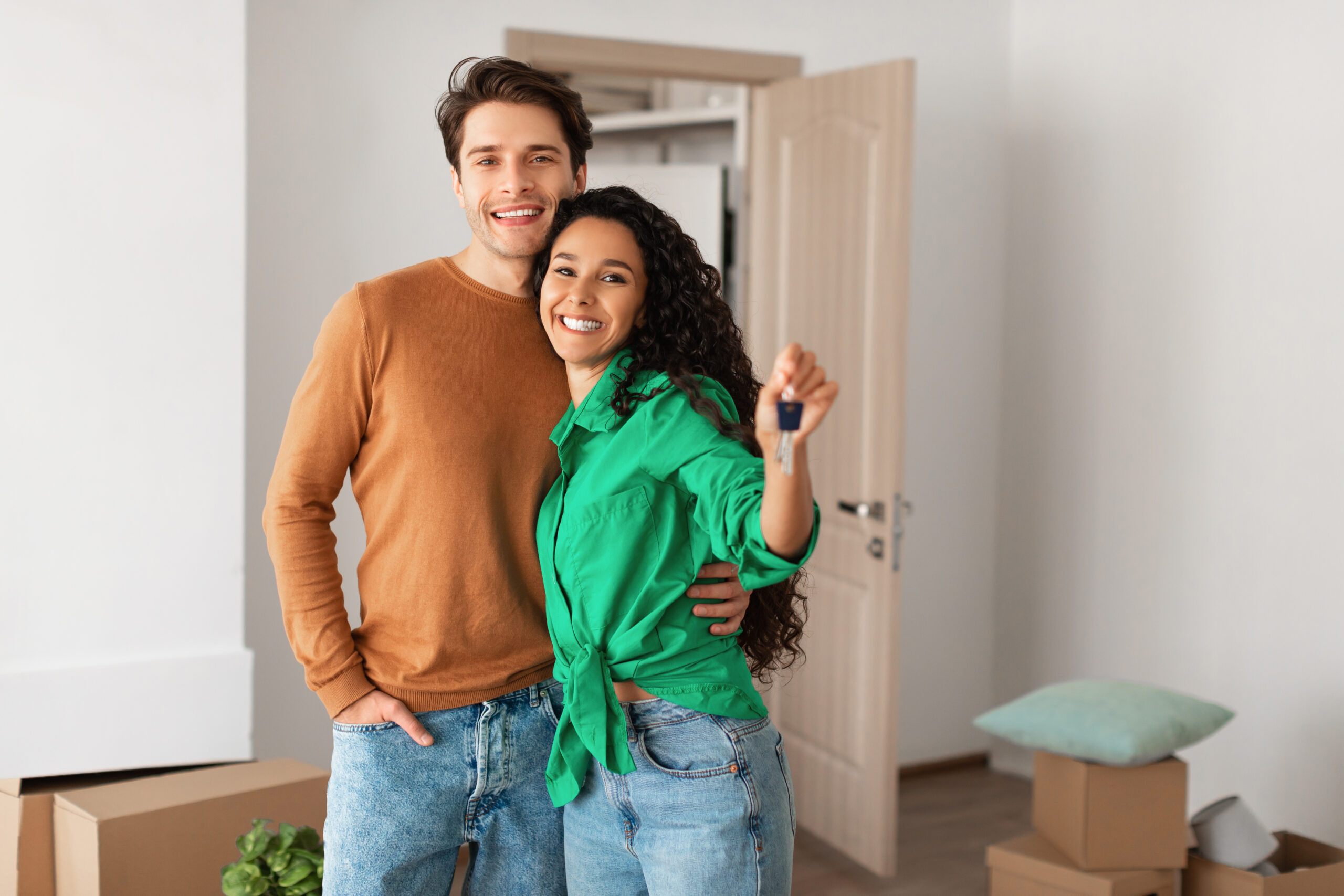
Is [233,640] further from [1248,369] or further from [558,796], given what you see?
[1248,369]

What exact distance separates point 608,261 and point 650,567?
0.38 metres

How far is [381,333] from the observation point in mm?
1406

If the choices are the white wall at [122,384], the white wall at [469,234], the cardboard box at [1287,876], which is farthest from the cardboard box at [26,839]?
the cardboard box at [1287,876]

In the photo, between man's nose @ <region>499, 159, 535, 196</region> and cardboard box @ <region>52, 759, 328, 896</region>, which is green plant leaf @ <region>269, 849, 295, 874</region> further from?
man's nose @ <region>499, 159, 535, 196</region>

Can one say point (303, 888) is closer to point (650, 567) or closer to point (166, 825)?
point (166, 825)

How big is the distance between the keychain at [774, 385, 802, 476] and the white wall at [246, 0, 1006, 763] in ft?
6.76

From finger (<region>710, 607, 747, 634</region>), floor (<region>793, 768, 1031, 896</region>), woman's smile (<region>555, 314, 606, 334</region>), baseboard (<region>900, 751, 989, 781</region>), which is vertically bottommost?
floor (<region>793, 768, 1031, 896</region>)

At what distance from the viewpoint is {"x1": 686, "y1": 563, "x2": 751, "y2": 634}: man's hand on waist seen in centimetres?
129

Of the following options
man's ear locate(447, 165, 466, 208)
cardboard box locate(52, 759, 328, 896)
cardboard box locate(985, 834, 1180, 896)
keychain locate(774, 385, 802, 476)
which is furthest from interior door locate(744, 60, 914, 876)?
keychain locate(774, 385, 802, 476)

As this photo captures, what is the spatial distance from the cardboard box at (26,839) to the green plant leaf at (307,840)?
1.68ft

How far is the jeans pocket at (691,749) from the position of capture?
4.11 feet

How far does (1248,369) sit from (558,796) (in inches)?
94.4

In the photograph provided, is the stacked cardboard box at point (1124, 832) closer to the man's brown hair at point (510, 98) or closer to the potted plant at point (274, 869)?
the potted plant at point (274, 869)

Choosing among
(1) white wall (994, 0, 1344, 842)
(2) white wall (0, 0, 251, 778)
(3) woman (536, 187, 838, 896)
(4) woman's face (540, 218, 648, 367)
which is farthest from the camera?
(1) white wall (994, 0, 1344, 842)
